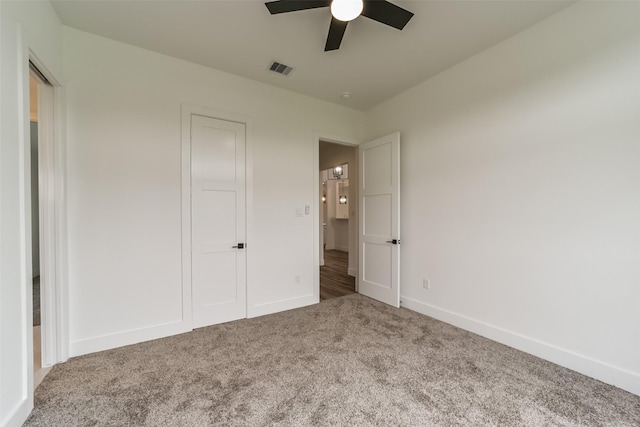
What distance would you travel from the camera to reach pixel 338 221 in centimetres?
888

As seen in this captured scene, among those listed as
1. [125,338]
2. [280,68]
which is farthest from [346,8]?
[125,338]

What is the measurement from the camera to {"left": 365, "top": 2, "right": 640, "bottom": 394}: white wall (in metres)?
1.86

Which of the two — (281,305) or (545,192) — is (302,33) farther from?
(281,305)

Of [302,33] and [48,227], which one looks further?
[302,33]

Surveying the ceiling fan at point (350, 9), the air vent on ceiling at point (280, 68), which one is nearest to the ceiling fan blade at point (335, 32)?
the ceiling fan at point (350, 9)

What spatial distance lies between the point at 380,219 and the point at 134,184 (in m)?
2.85

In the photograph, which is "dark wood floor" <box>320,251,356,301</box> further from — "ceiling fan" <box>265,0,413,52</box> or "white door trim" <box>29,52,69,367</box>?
"ceiling fan" <box>265,0,413,52</box>

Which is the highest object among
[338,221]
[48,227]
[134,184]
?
[134,184]

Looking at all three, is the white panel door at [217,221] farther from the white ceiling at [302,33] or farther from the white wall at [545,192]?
the white wall at [545,192]

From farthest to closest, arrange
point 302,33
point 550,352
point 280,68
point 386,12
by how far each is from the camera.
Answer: point 280,68
point 302,33
point 550,352
point 386,12

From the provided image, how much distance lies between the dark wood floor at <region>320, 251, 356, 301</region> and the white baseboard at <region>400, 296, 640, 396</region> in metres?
1.42

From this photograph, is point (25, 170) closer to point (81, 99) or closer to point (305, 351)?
point (81, 99)

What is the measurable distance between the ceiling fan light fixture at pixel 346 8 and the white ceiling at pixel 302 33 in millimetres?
413

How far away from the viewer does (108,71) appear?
8.02ft
